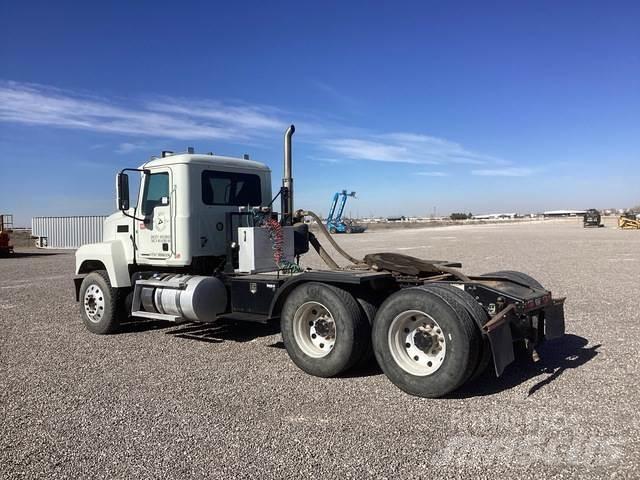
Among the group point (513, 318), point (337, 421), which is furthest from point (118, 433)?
point (513, 318)

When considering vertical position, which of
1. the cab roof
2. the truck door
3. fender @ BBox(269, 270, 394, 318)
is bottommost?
fender @ BBox(269, 270, 394, 318)

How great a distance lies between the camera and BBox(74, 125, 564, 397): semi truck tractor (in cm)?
529

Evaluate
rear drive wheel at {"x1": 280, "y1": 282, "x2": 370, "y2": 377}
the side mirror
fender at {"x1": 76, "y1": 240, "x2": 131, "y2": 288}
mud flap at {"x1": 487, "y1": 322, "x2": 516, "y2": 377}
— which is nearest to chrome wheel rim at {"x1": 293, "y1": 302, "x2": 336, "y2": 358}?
rear drive wheel at {"x1": 280, "y1": 282, "x2": 370, "y2": 377}

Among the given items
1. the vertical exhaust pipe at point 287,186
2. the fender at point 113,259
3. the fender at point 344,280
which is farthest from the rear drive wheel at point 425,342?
the fender at point 113,259

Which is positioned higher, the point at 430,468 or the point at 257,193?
the point at 257,193

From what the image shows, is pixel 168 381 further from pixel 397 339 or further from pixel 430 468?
pixel 430 468

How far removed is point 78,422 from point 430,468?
2972mm

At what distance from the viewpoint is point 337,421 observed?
473 centimetres

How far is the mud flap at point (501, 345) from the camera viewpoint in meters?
5.04

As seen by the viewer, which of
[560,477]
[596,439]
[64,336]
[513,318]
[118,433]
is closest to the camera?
[560,477]

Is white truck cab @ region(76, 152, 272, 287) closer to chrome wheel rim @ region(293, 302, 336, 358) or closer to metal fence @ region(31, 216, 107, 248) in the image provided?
chrome wheel rim @ region(293, 302, 336, 358)

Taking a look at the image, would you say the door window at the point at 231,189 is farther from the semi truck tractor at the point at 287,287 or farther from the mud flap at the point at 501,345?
the mud flap at the point at 501,345

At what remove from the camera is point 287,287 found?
642 centimetres

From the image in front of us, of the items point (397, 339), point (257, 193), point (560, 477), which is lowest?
point (560, 477)
